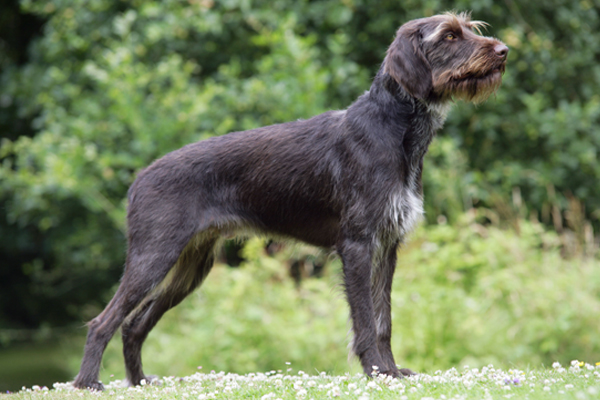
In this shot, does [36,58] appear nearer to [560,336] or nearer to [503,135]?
[503,135]

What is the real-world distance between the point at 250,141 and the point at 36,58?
332 inches

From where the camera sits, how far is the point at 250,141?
5.03 meters

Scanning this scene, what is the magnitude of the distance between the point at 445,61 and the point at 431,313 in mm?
3368

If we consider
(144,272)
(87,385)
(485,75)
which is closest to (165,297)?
(144,272)

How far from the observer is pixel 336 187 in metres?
4.73

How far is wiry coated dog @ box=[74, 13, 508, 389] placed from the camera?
4508 mm

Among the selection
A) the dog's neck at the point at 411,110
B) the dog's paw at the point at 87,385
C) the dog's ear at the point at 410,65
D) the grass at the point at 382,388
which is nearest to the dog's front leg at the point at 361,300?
the grass at the point at 382,388

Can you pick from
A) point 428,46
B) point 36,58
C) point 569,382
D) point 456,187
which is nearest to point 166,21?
point 36,58

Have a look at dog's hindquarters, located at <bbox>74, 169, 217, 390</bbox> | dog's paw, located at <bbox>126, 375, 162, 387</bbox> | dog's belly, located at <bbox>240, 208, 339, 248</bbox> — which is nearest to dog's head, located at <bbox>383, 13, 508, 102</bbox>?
dog's belly, located at <bbox>240, 208, 339, 248</bbox>

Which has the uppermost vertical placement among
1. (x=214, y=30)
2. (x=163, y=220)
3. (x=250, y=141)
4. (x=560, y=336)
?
(x=214, y=30)

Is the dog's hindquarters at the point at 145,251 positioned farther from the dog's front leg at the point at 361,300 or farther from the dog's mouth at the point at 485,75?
the dog's mouth at the point at 485,75

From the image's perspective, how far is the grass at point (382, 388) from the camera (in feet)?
12.3

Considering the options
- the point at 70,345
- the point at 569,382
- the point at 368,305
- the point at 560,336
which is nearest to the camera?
the point at 569,382

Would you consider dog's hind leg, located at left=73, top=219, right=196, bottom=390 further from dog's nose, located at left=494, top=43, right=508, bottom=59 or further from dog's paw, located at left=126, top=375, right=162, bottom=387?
dog's nose, located at left=494, top=43, right=508, bottom=59
